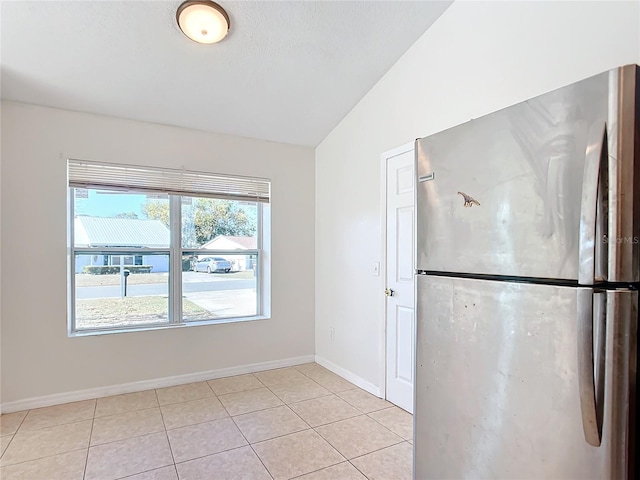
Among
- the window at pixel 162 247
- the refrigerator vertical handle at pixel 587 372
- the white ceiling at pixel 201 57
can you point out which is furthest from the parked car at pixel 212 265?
the refrigerator vertical handle at pixel 587 372

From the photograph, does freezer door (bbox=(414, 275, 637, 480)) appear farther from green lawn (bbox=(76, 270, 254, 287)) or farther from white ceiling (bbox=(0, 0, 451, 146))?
green lawn (bbox=(76, 270, 254, 287))

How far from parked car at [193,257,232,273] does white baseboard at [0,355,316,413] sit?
0.99 metres

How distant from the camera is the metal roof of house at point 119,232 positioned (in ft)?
10.5

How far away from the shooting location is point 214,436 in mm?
2494

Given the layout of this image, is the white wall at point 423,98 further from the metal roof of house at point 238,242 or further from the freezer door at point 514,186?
the freezer door at point 514,186

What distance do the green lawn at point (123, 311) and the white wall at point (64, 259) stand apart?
0.16 meters

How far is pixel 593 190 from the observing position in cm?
99

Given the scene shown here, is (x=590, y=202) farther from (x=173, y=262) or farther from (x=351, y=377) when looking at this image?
(x=173, y=262)

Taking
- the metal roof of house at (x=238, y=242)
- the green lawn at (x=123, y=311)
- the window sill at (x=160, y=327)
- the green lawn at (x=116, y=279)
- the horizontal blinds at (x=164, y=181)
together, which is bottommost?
the window sill at (x=160, y=327)

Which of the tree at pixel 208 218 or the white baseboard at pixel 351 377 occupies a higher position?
the tree at pixel 208 218

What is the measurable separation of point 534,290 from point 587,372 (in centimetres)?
25

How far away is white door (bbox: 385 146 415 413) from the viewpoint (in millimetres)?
2889

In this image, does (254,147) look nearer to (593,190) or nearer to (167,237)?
(167,237)

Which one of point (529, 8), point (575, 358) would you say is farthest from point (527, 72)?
point (575, 358)
